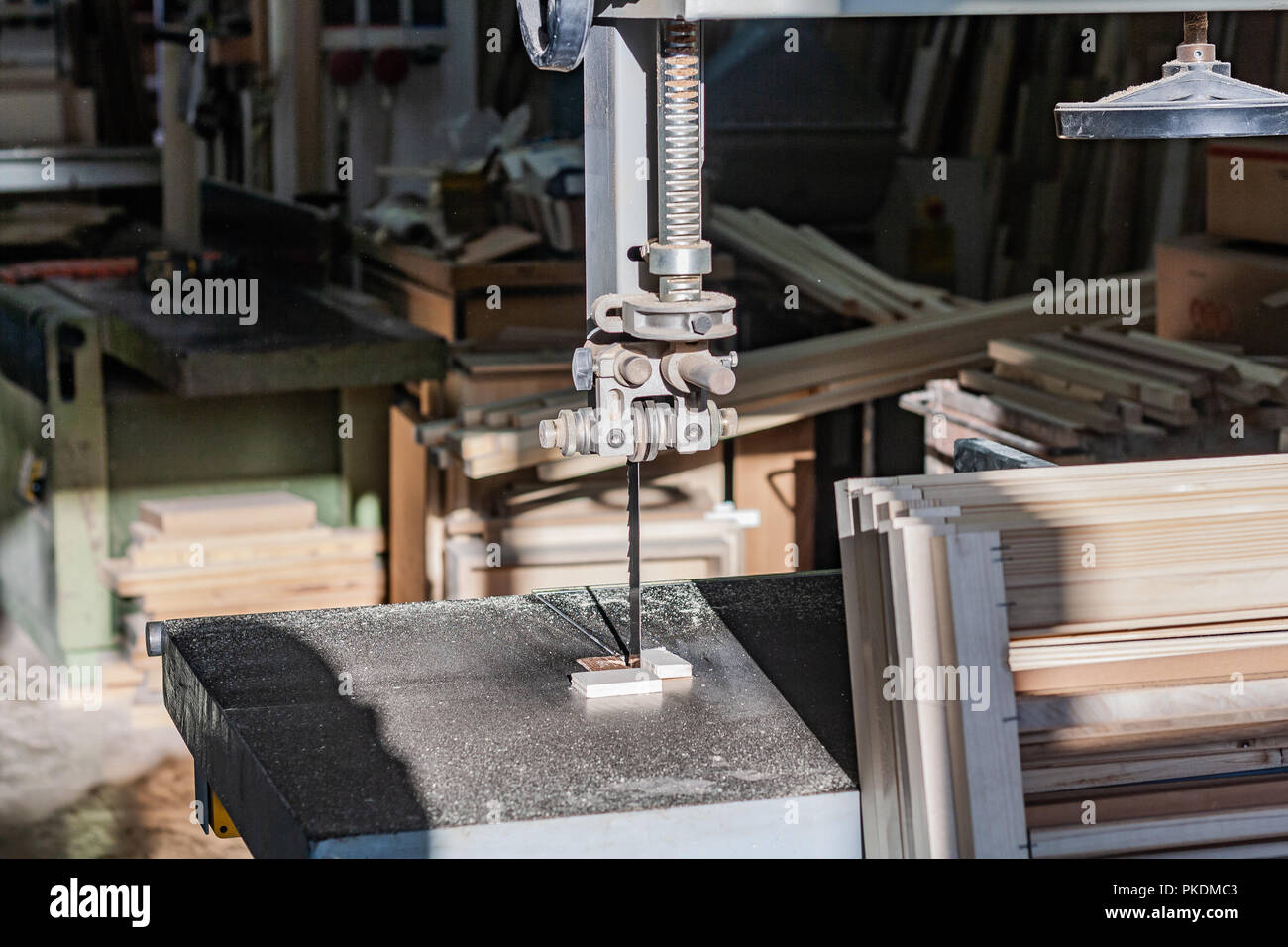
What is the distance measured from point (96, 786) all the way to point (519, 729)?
214 cm

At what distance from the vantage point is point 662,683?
1.49 meters

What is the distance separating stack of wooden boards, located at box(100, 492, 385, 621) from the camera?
3.31 m

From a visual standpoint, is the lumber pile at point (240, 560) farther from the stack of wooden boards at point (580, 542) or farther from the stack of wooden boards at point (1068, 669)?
the stack of wooden boards at point (1068, 669)

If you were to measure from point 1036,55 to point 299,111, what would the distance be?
2164 mm

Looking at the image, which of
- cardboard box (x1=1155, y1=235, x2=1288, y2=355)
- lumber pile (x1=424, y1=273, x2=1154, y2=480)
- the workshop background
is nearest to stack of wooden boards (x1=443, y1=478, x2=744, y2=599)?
the workshop background

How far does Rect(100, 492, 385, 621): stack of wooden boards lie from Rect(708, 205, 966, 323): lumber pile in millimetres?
1139

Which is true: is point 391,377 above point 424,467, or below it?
above

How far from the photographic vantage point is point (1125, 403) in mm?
2742

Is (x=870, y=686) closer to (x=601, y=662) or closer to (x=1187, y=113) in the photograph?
(x=601, y=662)

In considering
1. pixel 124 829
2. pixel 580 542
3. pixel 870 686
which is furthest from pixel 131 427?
pixel 870 686

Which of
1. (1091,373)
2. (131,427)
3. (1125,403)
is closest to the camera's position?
(1125,403)

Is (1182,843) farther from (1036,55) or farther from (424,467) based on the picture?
(1036,55)

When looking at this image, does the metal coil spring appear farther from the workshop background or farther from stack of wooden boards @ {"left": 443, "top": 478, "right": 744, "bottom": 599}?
stack of wooden boards @ {"left": 443, "top": 478, "right": 744, "bottom": 599}
